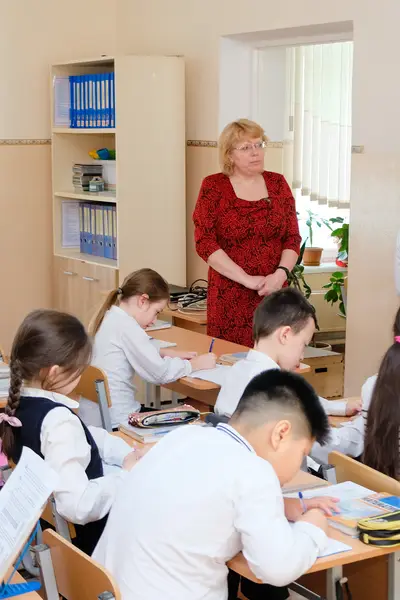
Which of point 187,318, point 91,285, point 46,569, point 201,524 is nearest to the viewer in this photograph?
point 201,524

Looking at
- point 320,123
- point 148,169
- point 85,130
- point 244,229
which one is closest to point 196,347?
point 244,229

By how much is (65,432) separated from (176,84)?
12.4 ft

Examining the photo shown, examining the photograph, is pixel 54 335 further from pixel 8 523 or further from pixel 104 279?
pixel 104 279

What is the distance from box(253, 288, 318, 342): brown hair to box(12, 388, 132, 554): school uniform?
788 millimetres

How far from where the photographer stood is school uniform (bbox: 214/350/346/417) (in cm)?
317

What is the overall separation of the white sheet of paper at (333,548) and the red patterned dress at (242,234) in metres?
2.56

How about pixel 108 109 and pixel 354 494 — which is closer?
pixel 354 494

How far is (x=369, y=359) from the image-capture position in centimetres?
493

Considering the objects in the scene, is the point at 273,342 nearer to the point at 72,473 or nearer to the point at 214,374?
the point at 214,374

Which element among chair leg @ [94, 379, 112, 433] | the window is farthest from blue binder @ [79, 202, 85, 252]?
chair leg @ [94, 379, 112, 433]

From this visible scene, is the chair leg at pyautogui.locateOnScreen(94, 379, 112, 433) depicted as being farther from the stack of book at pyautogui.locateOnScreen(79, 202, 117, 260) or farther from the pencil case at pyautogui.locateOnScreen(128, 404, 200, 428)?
the stack of book at pyautogui.locateOnScreen(79, 202, 117, 260)

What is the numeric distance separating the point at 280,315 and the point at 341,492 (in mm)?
875

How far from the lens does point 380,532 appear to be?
2.24 meters

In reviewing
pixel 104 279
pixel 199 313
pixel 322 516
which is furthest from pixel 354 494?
pixel 104 279
